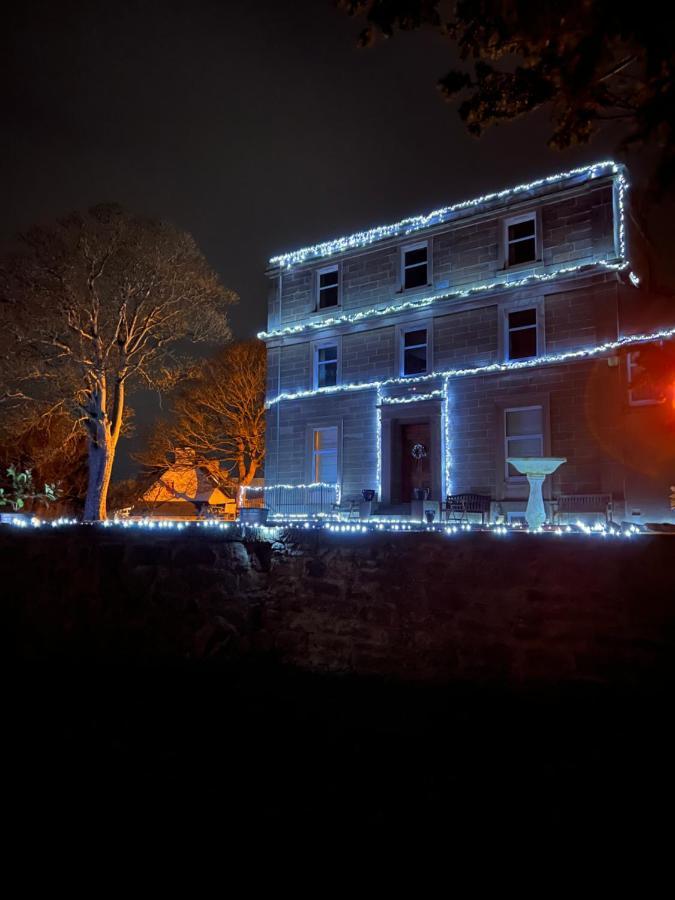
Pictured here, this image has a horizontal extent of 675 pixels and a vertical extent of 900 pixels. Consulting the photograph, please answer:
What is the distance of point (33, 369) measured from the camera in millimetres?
20141

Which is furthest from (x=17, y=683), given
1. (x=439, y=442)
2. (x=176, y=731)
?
(x=439, y=442)

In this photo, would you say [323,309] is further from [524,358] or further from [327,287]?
[524,358]

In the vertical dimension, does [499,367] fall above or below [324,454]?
above

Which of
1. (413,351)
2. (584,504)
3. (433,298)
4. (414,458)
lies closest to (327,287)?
(413,351)

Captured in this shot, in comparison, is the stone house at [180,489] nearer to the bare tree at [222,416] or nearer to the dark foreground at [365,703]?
the bare tree at [222,416]

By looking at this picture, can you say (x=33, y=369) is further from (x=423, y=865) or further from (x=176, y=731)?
(x=423, y=865)

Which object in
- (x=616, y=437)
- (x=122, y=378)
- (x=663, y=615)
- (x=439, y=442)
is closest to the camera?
(x=663, y=615)

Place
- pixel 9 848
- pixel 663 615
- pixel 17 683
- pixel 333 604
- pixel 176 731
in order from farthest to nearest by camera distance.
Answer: pixel 17 683, pixel 333 604, pixel 176 731, pixel 663 615, pixel 9 848

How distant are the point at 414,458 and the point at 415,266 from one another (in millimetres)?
5458

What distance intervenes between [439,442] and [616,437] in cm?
438

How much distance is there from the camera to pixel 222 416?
97.4 ft

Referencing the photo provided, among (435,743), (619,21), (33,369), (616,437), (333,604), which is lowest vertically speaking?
(435,743)

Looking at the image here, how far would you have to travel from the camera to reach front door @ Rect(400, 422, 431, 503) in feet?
56.6

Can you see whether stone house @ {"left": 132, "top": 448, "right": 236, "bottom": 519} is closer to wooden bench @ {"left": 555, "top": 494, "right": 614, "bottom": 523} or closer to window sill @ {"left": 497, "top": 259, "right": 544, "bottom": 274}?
window sill @ {"left": 497, "top": 259, "right": 544, "bottom": 274}
